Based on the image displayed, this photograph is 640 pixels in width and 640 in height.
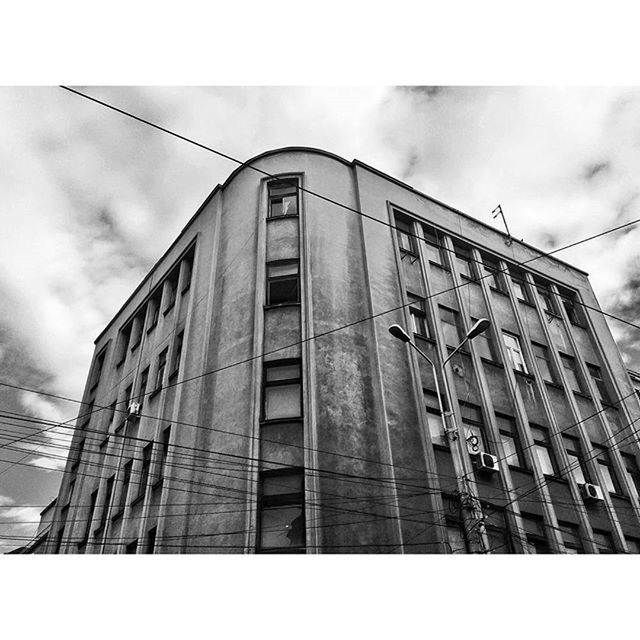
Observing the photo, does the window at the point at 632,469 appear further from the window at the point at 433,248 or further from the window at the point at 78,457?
the window at the point at 78,457

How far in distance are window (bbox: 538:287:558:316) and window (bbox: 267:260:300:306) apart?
11.5 metres

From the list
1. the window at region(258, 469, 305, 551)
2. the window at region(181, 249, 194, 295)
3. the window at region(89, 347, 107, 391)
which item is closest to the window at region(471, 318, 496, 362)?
the window at region(258, 469, 305, 551)

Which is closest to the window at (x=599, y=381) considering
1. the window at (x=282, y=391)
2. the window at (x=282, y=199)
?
the window at (x=282, y=391)

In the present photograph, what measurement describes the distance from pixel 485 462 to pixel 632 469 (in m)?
7.68

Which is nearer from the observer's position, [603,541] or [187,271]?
[603,541]

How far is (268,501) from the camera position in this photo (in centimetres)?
1289

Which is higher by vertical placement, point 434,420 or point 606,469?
point 434,420

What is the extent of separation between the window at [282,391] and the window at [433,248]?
26.3 ft

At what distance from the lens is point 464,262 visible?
22.1 metres

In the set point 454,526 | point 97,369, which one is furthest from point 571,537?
point 97,369

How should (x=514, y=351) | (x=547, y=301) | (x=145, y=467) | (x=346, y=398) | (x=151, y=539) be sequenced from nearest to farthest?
(x=346, y=398), (x=151, y=539), (x=145, y=467), (x=514, y=351), (x=547, y=301)

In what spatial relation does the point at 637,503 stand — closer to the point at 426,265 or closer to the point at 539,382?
the point at 539,382

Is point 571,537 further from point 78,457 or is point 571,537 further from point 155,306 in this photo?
point 78,457

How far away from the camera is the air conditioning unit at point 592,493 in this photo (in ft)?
54.5
